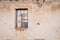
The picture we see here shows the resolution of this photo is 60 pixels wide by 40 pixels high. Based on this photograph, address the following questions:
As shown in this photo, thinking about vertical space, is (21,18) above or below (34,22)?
above

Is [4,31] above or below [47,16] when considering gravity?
below

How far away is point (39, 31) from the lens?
26.3ft

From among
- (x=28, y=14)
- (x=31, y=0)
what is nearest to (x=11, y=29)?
(x=28, y=14)

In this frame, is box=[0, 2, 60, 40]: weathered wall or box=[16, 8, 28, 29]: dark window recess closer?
box=[0, 2, 60, 40]: weathered wall

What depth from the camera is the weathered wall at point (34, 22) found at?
797 cm

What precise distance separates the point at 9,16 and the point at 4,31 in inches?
28.1

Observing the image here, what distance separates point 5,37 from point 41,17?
72.8 inches

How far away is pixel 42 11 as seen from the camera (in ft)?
26.4

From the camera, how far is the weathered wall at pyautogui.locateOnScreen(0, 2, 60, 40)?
26.1ft

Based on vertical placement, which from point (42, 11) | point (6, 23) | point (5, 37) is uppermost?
point (42, 11)

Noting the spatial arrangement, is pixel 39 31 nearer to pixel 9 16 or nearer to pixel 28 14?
pixel 28 14

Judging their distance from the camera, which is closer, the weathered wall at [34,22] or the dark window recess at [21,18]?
the weathered wall at [34,22]

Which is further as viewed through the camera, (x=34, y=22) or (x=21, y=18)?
(x=21, y=18)

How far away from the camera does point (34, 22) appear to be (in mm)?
8055
